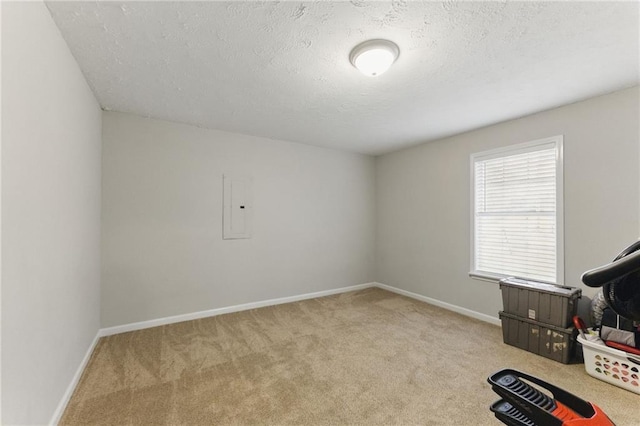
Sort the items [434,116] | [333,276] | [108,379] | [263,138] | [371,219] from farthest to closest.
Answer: [371,219], [333,276], [263,138], [434,116], [108,379]

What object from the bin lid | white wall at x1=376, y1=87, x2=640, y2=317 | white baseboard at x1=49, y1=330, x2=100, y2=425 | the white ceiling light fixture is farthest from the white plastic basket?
white baseboard at x1=49, y1=330, x2=100, y2=425

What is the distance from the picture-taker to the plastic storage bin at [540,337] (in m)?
2.47

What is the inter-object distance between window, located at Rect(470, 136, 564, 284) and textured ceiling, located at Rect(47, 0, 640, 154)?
21.1 inches

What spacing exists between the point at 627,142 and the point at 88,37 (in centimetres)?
425

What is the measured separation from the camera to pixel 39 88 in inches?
59.8

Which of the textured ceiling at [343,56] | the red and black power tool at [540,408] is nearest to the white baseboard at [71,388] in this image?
the textured ceiling at [343,56]

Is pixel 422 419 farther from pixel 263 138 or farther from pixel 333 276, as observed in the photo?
pixel 263 138

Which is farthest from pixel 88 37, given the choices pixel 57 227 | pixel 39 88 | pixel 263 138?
pixel 263 138

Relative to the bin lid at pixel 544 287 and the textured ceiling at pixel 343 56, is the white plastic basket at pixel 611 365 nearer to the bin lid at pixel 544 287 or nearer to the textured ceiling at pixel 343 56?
the bin lid at pixel 544 287

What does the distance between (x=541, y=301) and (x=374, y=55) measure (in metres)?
2.67

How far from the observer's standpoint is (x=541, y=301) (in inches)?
105

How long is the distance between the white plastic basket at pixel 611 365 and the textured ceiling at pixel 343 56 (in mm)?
2138

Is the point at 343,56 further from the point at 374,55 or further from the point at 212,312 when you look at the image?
the point at 212,312

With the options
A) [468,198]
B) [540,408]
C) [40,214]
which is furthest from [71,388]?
[468,198]
